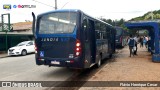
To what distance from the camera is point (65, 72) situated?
1190 centimetres

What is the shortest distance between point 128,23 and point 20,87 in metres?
11.2

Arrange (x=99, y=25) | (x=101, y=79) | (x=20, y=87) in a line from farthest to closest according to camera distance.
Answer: (x=99, y=25) → (x=101, y=79) → (x=20, y=87)

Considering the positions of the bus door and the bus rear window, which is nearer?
the bus rear window

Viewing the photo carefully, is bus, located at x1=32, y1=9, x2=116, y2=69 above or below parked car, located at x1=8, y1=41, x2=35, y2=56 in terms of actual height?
above

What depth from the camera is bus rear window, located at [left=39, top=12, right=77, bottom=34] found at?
33.2 feet

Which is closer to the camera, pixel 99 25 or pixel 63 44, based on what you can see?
pixel 63 44

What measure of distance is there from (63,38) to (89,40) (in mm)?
1648

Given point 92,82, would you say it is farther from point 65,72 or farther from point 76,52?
point 65,72

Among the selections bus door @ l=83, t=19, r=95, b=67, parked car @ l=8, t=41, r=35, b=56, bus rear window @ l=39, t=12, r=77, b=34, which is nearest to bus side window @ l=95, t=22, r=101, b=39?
bus door @ l=83, t=19, r=95, b=67

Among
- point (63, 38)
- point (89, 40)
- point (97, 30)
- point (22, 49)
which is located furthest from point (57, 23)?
point (22, 49)

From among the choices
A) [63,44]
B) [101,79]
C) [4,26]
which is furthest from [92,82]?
[4,26]

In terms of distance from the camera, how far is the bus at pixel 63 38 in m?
9.96

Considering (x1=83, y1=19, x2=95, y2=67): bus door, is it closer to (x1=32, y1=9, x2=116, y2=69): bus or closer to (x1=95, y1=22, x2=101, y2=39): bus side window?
(x1=32, y1=9, x2=116, y2=69): bus

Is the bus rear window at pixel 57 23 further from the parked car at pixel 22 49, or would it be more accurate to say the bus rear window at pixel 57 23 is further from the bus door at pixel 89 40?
the parked car at pixel 22 49
